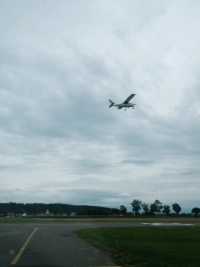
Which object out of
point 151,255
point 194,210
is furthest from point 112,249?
point 194,210

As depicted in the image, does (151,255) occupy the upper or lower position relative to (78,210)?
lower

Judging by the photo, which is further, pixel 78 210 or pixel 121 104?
pixel 78 210

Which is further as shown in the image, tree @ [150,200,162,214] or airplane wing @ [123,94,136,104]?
tree @ [150,200,162,214]

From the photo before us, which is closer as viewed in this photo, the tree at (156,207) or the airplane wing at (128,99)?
the airplane wing at (128,99)

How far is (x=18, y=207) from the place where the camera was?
17512cm

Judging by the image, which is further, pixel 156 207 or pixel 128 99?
pixel 156 207

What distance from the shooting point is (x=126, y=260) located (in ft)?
73.2

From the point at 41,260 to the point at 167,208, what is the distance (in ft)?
475

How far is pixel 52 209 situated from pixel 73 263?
16046cm

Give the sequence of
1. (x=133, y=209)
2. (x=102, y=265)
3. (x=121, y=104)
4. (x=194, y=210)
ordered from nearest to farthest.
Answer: (x=102, y=265), (x=121, y=104), (x=194, y=210), (x=133, y=209)

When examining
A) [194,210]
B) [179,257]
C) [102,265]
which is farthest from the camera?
[194,210]

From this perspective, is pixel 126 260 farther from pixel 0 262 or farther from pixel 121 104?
pixel 121 104

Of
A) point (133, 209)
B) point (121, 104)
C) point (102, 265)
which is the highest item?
point (133, 209)

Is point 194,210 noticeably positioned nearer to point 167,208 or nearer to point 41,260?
point 167,208
